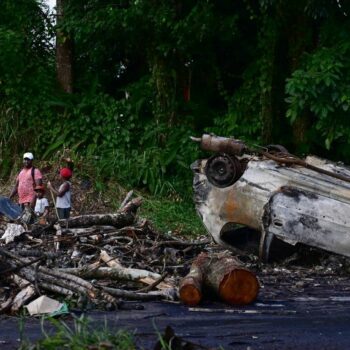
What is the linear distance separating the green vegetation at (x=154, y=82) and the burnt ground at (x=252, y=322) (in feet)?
23.1

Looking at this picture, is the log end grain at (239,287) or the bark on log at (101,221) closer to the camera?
the log end grain at (239,287)

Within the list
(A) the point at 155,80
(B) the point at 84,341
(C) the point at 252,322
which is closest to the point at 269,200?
(C) the point at 252,322

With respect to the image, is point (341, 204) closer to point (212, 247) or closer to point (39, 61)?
point (212, 247)

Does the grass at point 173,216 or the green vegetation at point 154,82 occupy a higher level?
the green vegetation at point 154,82

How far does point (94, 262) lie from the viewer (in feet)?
32.6

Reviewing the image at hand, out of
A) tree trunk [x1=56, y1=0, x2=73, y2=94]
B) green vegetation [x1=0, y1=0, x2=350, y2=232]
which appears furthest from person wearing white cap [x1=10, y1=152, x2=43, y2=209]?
tree trunk [x1=56, y1=0, x2=73, y2=94]

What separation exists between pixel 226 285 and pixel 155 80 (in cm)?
1077

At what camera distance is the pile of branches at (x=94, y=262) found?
26.4 ft

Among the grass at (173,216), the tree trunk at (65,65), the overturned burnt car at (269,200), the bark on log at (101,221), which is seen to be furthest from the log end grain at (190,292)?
the tree trunk at (65,65)

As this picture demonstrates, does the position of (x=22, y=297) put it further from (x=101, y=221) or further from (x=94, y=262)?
(x=101, y=221)

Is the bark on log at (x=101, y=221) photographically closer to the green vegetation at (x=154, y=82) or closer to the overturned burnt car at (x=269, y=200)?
the overturned burnt car at (x=269, y=200)

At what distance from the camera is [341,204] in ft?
34.7

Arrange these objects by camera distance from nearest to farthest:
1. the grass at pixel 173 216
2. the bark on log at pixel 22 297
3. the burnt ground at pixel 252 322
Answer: the burnt ground at pixel 252 322, the bark on log at pixel 22 297, the grass at pixel 173 216

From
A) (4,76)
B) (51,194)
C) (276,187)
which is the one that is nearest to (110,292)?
(276,187)
